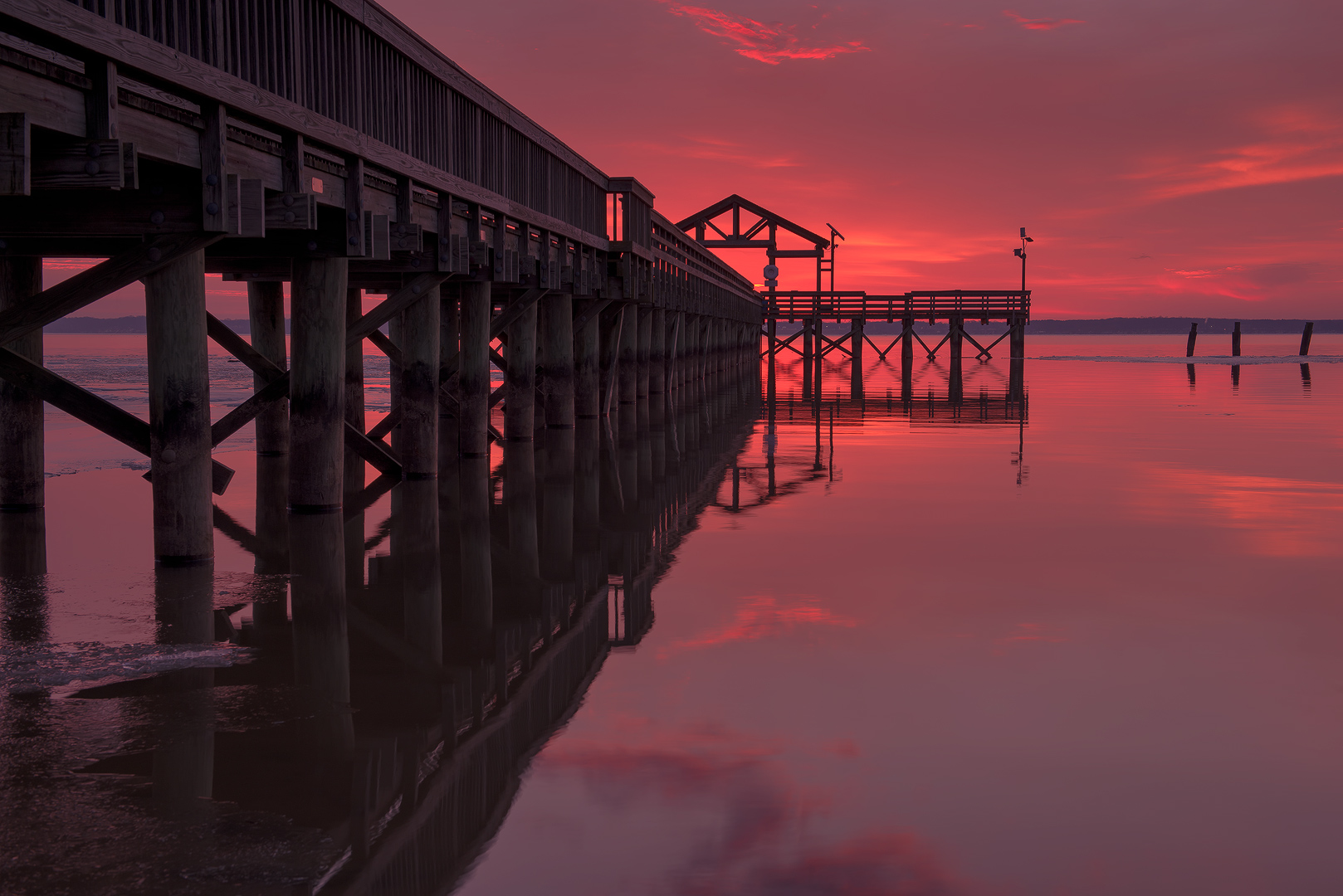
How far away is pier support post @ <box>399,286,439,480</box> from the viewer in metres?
13.3

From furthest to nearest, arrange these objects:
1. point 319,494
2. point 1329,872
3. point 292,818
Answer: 1. point 319,494
2. point 292,818
3. point 1329,872

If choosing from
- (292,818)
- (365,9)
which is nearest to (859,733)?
(292,818)

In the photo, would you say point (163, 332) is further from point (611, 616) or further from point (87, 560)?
point (611, 616)

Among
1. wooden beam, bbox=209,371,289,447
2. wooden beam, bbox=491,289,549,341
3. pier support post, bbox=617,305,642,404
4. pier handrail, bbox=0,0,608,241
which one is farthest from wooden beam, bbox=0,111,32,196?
pier support post, bbox=617,305,642,404

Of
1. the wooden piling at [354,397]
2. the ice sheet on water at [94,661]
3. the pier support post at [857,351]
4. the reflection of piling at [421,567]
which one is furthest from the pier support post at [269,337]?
the pier support post at [857,351]

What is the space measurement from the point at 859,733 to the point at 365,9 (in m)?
8.39

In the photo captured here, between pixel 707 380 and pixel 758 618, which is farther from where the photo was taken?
pixel 707 380

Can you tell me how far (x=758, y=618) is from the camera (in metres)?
7.28

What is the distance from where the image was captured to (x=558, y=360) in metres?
19.8

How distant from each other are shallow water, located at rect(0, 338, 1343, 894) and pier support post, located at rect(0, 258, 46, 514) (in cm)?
33

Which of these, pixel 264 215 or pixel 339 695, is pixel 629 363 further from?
pixel 339 695

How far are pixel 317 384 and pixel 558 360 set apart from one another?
9.45m

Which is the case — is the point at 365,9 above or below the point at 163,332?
above

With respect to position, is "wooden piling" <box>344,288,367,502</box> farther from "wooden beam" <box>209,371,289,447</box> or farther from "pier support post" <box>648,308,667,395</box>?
"pier support post" <box>648,308,667,395</box>
